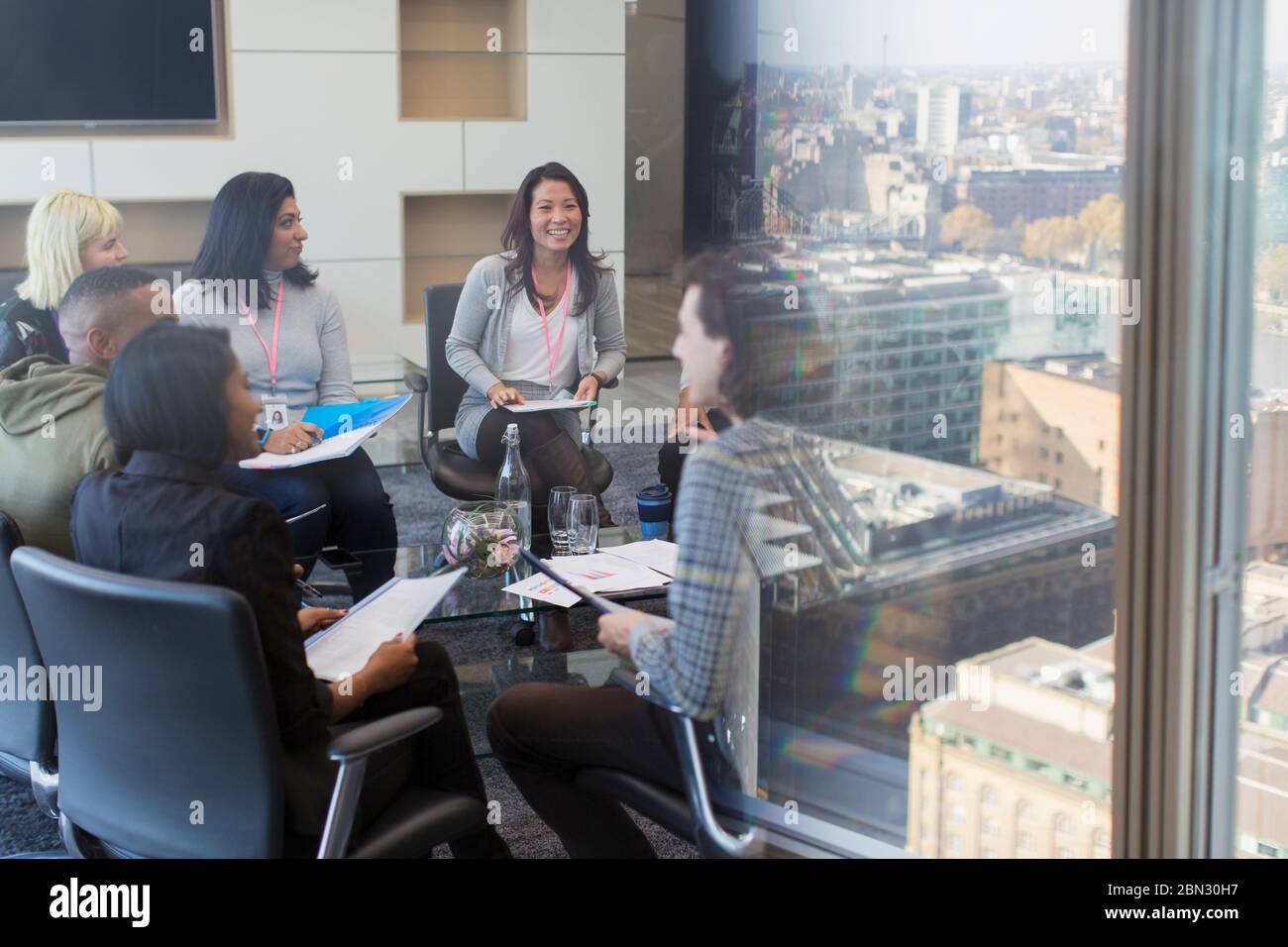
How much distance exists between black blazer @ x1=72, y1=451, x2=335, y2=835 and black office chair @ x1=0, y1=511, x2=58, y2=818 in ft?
0.97

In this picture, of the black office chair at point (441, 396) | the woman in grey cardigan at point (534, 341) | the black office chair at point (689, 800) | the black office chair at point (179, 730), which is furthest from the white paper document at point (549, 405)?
the black office chair at point (179, 730)

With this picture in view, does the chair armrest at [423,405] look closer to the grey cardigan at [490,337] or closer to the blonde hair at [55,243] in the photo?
the grey cardigan at [490,337]

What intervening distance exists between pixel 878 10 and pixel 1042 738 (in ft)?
3.23

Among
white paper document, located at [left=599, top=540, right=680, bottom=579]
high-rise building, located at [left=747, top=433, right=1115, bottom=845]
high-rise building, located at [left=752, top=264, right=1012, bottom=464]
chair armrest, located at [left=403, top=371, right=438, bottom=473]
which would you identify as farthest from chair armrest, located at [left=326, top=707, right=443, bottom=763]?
chair armrest, located at [left=403, top=371, right=438, bottom=473]

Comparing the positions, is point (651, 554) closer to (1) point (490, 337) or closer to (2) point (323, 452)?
(2) point (323, 452)

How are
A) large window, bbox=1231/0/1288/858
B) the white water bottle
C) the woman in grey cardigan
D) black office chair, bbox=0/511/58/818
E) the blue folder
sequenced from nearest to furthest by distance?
large window, bbox=1231/0/1288/858
black office chair, bbox=0/511/58/818
the white water bottle
the blue folder
the woman in grey cardigan

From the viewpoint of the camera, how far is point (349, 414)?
10.9 feet

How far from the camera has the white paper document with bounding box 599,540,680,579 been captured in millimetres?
2721

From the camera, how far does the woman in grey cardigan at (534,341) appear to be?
371cm

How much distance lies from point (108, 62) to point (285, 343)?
1972 millimetres

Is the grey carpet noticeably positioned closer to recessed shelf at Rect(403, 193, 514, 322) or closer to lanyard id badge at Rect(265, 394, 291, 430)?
lanyard id badge at Rect(265, 394, 291, 430)
